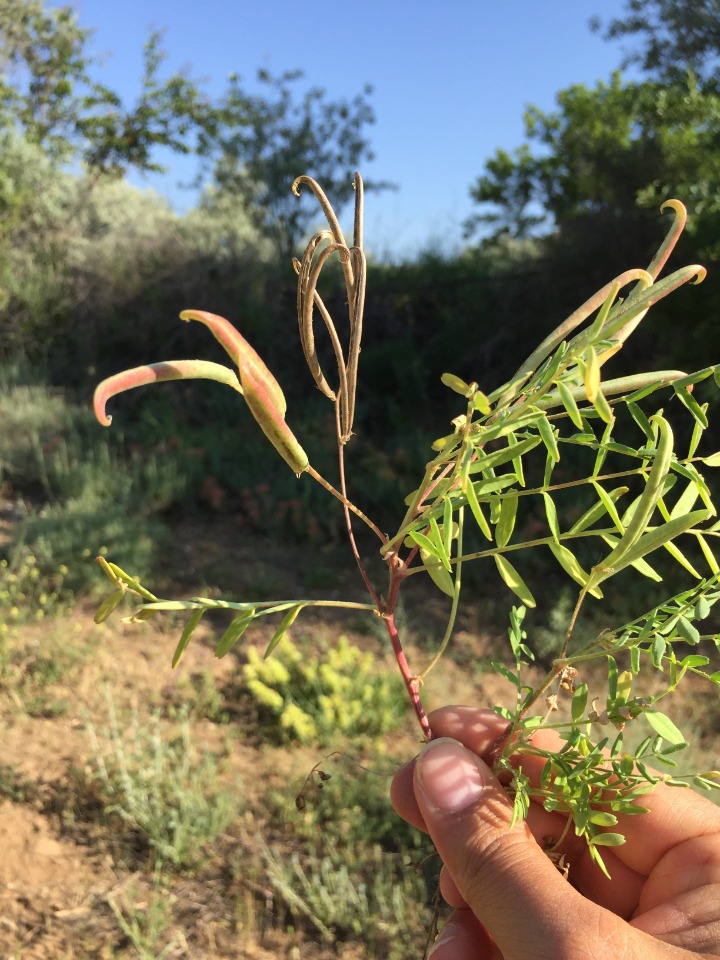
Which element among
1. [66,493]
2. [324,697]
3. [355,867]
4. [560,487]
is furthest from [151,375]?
[66,493]

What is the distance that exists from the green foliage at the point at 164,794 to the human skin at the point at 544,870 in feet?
4.64

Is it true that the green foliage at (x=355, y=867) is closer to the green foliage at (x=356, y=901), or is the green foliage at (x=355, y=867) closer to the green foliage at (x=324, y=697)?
the green foliage at (x=356, y=901)

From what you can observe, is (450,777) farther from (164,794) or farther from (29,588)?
(29,588)

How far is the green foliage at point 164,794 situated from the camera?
2.23m

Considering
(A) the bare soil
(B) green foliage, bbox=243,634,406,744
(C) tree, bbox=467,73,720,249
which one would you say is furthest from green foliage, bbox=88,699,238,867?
(C) tree, bbox=467,73,720,249

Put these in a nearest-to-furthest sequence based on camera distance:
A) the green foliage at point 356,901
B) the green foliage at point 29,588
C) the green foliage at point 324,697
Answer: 1. the green foliage at point 356,901
2. the green foliage at point 324,697
3. the green foliage at point 29,588

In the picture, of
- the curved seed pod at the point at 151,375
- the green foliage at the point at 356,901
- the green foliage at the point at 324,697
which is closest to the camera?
the curved seed pod at the point at 151,375

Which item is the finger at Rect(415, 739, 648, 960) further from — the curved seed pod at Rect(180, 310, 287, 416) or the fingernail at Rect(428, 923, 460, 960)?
the curved seed pod at Rect(180, 310, 287, 416)

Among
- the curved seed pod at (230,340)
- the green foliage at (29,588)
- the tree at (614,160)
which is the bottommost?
the green foliage at (29,588)

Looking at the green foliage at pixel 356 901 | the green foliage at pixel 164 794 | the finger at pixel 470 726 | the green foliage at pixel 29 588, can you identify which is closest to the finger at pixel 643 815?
the finger at pixel 470 726

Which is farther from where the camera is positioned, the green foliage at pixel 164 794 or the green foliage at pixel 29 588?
the green foliage at pixel 29 588

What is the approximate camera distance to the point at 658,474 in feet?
1.70

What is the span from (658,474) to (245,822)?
2297mm

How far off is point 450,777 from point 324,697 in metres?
2.03
